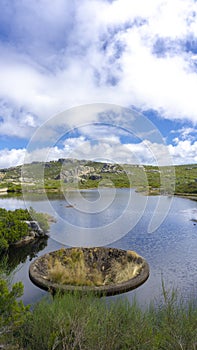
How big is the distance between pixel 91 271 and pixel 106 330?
25.5 ft

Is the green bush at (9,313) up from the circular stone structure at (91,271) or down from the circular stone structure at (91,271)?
up

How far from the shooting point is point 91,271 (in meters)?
12.1

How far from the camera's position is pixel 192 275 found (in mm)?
12141

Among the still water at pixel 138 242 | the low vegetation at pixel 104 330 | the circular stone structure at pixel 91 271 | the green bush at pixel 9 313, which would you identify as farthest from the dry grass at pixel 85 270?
the green bush at pixel 9 313

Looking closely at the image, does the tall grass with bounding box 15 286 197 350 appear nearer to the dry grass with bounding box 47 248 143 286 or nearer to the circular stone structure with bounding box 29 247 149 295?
the circular stone structure with bounding box 29 247 149 295

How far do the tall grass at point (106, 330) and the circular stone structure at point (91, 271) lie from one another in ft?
14.1

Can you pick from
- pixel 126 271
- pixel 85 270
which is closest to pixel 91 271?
pixel 85 270

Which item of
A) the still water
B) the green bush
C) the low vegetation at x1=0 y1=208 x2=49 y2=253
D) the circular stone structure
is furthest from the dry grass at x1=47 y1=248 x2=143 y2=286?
the green bush

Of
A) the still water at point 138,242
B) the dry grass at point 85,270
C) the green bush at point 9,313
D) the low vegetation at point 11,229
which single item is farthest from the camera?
the low vegetation at point 11,229

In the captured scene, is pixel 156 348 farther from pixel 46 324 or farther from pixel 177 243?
pixel 177 243

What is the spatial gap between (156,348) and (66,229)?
17921 millimetres

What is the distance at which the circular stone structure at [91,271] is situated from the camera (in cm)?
1020

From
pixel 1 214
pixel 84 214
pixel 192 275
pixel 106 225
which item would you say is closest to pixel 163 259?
pixel 192 275

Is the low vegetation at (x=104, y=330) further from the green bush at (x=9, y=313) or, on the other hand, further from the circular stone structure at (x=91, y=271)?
the circular stone structure at (x=91, y=271)
